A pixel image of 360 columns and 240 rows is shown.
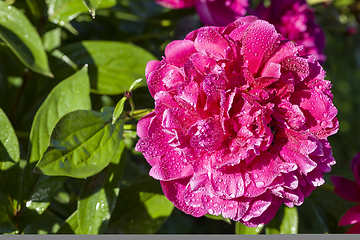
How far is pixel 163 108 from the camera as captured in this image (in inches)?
22.8

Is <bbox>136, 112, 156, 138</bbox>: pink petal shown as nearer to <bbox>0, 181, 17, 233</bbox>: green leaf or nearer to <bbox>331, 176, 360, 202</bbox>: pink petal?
<bbox>0, 181, 17, 233</bbox>: green leaf

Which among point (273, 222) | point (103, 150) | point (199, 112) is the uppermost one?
point (199, 112)

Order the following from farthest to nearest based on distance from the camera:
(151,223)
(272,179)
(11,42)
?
(151,223), (11,42), (272,179)

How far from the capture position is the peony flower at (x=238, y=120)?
563 millimetres

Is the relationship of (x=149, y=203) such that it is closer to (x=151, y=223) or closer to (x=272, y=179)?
(x=151, y=223)

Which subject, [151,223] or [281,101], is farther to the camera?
[151,223]

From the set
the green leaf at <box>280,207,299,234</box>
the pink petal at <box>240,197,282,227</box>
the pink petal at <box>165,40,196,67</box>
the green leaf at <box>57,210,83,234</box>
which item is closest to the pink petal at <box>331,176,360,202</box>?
the green leaf at <box>280,207,299,234</box>

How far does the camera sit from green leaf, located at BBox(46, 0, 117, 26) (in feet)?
2.66

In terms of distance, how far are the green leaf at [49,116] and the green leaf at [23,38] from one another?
51 mm

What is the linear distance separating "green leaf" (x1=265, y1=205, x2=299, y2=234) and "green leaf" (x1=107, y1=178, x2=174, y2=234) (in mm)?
269

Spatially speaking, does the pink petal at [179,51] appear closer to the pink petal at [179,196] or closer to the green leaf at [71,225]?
the pink petal at [179,196]

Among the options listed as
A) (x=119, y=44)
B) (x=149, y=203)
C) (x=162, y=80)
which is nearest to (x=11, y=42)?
(x=119, y=44)

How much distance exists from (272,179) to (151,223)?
385 millimetres

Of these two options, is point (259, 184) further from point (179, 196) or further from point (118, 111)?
point (118, 111)
